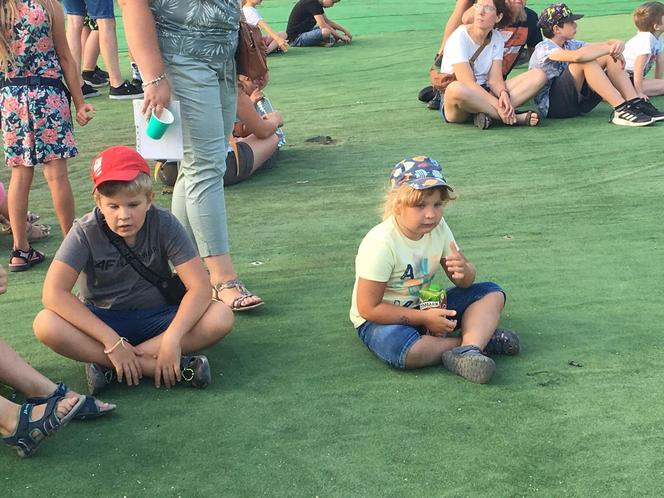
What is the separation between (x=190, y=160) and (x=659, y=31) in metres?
5.03

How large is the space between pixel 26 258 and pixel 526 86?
401 centimetres

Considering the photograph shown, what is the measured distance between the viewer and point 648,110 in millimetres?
7027

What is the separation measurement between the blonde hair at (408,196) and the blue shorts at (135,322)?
88 centimetres

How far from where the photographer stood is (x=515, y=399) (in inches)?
123

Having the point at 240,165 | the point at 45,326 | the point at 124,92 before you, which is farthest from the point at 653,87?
the point at 45,326

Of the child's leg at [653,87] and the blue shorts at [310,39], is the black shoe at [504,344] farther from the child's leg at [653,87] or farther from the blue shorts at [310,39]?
the blue shorts at [310,39]

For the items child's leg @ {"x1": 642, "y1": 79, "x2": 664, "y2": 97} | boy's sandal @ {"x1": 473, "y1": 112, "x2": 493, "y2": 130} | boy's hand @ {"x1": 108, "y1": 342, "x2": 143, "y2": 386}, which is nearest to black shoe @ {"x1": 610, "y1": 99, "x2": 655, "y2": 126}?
child's leg @ {"x1": 642, "y1": 79, "x2": 664, "y2": 97}

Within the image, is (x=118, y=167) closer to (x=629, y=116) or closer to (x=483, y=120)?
(x=483, y=120)

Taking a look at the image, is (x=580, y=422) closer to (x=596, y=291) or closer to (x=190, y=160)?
(x=596, y=291)

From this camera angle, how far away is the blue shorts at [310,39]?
1150cm

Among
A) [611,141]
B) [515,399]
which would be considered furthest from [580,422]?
[611,141]

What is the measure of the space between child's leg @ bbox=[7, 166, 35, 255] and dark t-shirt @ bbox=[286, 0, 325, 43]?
25.0ft

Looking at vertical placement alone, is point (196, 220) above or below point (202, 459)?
above

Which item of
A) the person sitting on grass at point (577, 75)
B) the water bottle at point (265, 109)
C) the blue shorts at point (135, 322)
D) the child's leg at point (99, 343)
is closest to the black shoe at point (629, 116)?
the person sitting on grass at point (577, 75)
